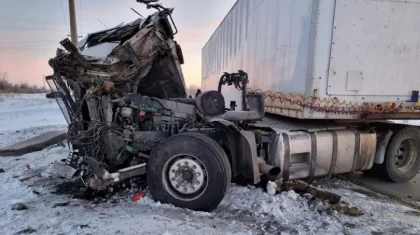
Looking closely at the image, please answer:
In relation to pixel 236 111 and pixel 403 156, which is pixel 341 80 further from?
pixel 403 156

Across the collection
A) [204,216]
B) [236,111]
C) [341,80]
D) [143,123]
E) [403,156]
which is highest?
[341,80]

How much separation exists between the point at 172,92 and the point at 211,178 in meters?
2.14

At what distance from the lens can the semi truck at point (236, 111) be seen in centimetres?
366

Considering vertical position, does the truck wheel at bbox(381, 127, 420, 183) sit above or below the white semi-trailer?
below

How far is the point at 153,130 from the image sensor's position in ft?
14.0

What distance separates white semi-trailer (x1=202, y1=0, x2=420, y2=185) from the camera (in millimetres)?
4133

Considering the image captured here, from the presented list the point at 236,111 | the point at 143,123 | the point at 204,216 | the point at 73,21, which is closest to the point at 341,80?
the point at 236,111

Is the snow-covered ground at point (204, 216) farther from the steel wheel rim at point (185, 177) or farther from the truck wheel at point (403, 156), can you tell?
the truck wheel at point (403, 156)

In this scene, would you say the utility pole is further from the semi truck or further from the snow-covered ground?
the snow-covered ground

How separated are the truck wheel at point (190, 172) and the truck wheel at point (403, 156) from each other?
3514 millimetres

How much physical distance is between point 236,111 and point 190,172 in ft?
4.22

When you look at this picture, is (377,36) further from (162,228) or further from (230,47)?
(230,47)

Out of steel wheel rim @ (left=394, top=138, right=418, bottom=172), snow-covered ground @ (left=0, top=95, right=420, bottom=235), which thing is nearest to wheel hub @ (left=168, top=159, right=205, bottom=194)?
snow-covered ground @ (left=0, top=95, right=420, bottom=235)

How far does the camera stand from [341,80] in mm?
4219
